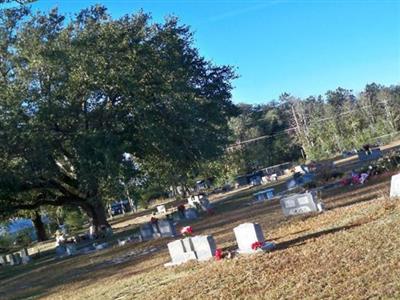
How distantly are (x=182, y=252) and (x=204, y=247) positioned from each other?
0.63m

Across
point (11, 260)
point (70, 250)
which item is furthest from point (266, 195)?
point (11, 260)

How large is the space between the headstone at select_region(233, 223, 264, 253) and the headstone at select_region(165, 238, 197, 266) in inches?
47.4

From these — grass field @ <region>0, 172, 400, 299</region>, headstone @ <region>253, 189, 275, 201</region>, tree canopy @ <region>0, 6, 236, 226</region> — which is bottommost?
grass field @ <region>0, 172, 400, 299</region>

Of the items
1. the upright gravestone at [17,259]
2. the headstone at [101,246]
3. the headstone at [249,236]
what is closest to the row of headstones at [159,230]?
the headstone at [101,246]

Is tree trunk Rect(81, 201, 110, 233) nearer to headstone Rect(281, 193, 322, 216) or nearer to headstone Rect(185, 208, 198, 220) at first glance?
headstone Rect(185, 208, 198, 220)

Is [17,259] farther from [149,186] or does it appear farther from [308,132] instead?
[308,132]

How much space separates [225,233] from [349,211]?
4.00 metres

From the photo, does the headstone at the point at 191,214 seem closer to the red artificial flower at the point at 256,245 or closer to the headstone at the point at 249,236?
the headstone at the point at 249,236

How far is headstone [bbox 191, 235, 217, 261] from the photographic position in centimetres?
1037

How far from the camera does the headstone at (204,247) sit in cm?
1037

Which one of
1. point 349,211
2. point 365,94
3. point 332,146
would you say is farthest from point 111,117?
point 365,94

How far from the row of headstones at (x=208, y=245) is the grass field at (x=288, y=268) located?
350 millimetres

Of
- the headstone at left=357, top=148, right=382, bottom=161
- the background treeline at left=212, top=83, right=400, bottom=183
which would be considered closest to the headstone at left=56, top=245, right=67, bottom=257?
the headstone at left=357, top=148, right=382, bottom=161

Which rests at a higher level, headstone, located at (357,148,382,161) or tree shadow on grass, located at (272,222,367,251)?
headstone, located at (357,148,382,161)
